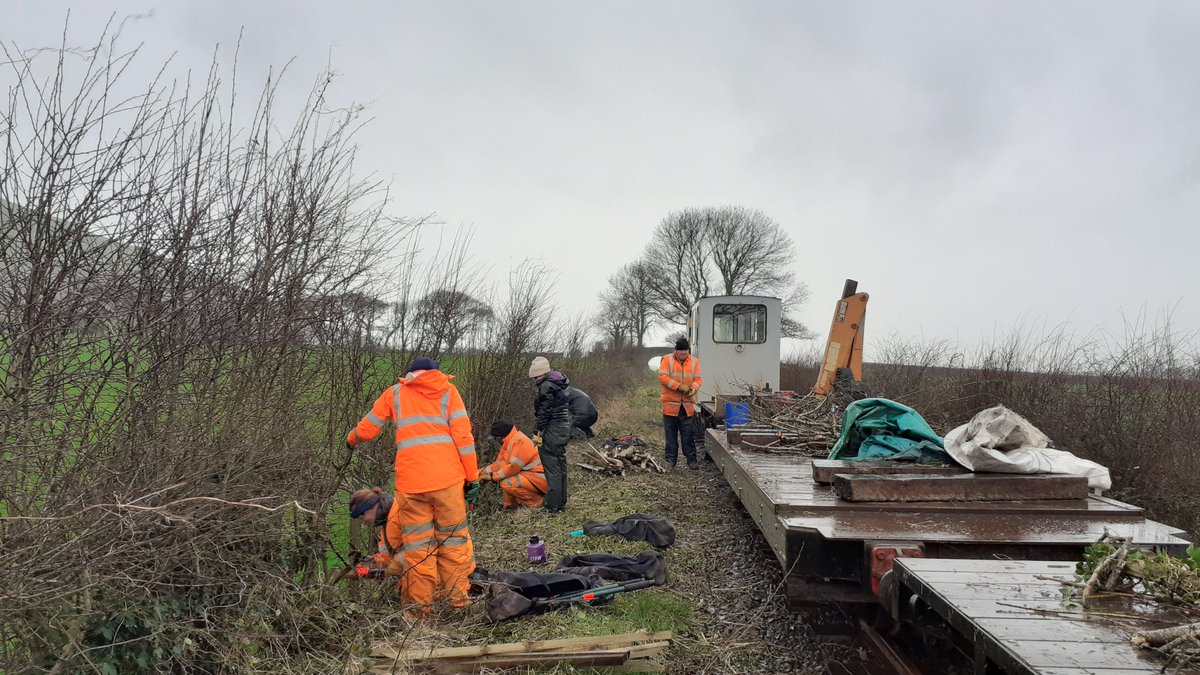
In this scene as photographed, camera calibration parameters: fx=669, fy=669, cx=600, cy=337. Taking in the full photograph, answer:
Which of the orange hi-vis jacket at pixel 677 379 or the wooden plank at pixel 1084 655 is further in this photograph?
the orange hi-vis jacket at pixel 677 379

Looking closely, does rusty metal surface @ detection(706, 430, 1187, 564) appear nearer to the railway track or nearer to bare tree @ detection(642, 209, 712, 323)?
the railway track

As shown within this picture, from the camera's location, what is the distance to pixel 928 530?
10.1 feet

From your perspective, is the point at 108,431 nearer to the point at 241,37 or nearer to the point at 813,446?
the point at 241,37

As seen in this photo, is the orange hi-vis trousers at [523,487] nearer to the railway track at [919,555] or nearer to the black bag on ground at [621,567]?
the black bag on ground at [621,567]

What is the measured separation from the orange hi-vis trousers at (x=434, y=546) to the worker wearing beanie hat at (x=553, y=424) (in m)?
2.68

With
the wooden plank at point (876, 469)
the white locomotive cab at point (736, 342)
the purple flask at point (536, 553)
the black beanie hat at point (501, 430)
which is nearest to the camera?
the wooden plank at point (876, 469)

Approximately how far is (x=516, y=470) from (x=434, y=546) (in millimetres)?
2443

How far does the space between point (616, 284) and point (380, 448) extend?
1541 inches

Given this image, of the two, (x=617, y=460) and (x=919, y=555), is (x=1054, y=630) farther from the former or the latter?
(x=617, y=460)

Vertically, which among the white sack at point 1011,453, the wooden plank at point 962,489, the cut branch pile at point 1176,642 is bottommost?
the cut branch pile at point 1176,642

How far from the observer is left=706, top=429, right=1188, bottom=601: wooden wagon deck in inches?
115

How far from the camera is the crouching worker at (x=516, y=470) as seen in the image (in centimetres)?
694

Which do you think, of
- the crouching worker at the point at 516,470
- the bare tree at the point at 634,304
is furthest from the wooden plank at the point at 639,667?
the bare tree at the point at 634,304

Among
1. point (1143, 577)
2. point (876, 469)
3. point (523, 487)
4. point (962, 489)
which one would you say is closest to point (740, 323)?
point (523, 487)
